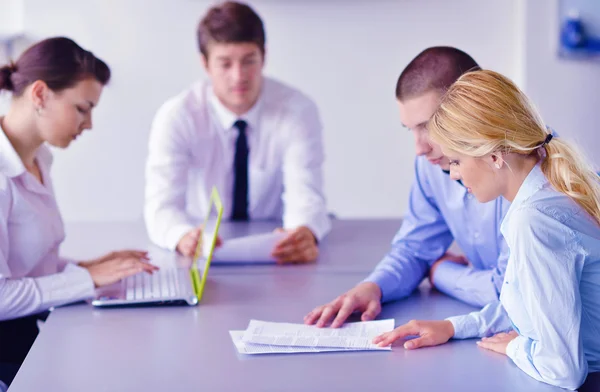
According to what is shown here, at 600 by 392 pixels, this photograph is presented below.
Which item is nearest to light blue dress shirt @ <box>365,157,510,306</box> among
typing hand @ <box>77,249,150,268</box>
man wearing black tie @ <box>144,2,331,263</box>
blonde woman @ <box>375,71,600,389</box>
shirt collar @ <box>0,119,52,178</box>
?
blonde woman @ <box>375,71,600,389</box>

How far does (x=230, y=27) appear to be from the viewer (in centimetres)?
267

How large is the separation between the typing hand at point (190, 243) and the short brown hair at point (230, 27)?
70 cm

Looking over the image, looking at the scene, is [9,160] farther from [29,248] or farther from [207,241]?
[207,241]

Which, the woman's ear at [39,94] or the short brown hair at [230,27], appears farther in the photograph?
the short brown hair at [230,27]

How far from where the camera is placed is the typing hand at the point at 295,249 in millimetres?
2275

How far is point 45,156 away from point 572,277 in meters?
1.48

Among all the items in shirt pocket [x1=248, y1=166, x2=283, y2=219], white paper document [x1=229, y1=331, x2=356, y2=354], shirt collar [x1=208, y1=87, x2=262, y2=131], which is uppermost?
shirt collar [x1=208, y1=87, x2=262, y2=131]

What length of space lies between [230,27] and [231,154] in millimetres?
468

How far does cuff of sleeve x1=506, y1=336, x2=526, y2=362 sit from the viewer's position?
1395 millimetres

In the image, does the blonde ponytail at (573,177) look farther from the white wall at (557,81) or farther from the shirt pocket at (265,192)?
the white wall at (557,81)

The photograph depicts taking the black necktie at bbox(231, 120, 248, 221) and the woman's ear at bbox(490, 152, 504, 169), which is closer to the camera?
the woman's ear at bbox(490, 152, 504, 169)

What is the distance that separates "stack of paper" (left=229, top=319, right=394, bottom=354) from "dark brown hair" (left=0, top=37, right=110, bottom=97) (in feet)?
2.67

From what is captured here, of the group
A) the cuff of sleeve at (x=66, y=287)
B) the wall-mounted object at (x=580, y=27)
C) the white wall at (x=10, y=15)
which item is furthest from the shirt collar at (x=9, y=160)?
the wall-mounted object at (x=580, y=27)

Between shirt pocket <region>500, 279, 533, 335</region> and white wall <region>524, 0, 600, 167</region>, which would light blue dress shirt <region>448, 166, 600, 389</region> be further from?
white wall <region>524, 0, 600, 167</region>
